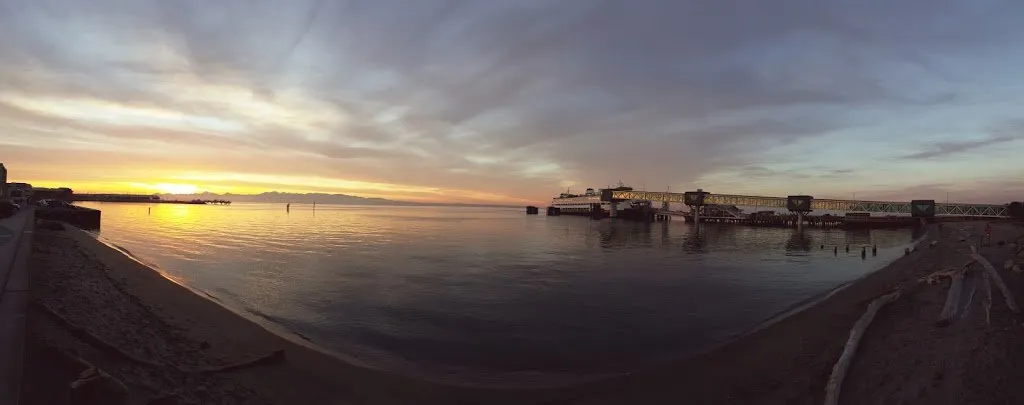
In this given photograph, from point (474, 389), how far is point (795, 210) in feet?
425

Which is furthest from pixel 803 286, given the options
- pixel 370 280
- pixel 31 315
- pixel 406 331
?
pixel 31 315

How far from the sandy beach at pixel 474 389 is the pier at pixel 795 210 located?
120m

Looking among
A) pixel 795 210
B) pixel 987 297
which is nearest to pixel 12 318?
pixel 987 297

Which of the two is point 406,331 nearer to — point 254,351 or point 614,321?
point 254,351

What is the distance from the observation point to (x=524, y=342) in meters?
14.5

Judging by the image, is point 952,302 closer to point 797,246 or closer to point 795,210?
point 797,246

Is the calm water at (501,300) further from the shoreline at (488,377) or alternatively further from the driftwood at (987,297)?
the driftwood at (987,297)

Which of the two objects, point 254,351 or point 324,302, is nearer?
point 254,351

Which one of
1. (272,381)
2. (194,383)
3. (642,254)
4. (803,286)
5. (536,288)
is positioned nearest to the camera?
(194,383)

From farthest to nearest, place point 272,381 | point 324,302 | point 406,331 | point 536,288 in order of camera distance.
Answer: point 536,288 → point 324,302 → point 406,331 → point 272,381

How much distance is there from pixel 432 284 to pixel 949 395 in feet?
66.5

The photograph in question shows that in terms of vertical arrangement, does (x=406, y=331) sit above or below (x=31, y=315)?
below

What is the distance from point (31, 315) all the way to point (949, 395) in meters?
17.3

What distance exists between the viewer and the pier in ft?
413
